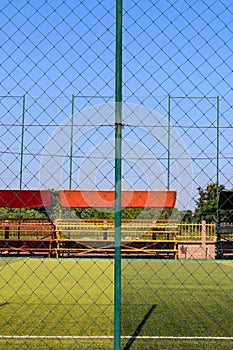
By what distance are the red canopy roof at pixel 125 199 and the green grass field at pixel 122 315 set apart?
6.92 m

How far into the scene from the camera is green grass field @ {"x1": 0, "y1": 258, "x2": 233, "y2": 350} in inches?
171

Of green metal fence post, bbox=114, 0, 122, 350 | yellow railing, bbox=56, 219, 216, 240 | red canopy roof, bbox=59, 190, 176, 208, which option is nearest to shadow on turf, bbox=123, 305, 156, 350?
green metal fence post, bbox=114, 0, 122, 350

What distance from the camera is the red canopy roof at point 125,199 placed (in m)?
16.1

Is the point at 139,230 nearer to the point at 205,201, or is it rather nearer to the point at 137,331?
the point at 205,201

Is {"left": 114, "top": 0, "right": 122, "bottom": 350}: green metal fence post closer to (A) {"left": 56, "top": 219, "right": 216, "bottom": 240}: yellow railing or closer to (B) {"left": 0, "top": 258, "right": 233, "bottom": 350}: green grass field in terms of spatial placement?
(B) {"left": 0, "top": 258, "right": 233, "bottom": 350}: green grass field

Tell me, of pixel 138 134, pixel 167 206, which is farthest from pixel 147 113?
pixel 167 206

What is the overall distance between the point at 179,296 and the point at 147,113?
367 cm

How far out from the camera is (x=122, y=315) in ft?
18.4

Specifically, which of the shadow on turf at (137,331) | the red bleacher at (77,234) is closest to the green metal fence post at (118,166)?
the shadow on turf at (137,331)

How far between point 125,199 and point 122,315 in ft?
35.5

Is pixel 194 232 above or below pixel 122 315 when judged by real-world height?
above

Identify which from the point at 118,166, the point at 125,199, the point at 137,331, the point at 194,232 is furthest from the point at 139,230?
the point at 118,166

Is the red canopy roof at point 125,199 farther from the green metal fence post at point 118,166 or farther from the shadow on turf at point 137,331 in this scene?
the green metal fence post at point 118,166

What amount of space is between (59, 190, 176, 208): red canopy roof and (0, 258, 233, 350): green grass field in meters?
6.92
